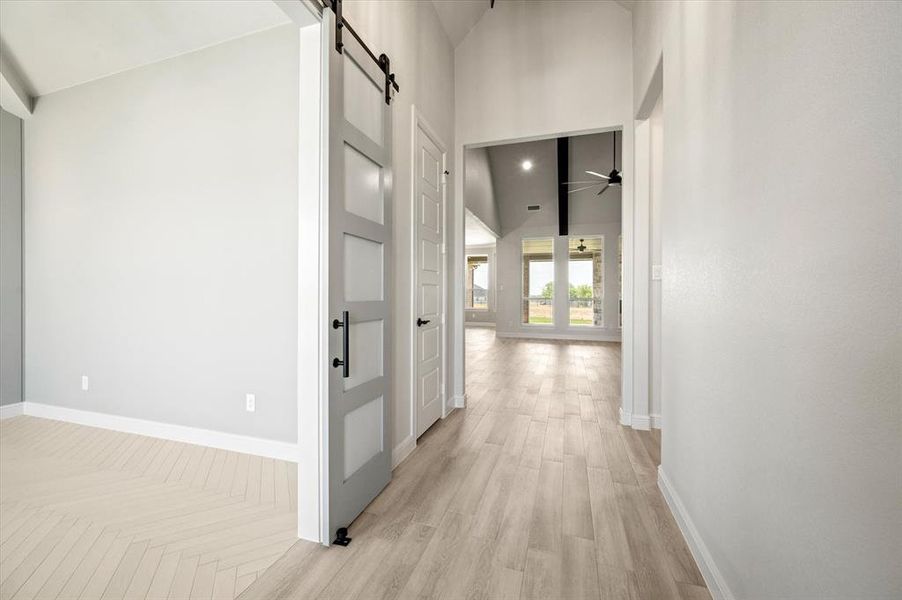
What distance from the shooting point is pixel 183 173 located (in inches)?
116

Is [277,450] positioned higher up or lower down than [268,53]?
lower down

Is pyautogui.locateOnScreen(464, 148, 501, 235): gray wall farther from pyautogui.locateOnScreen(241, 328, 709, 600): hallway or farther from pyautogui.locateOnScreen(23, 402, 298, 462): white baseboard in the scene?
pyautogui.locateOnScreen(23, 402, 298, 462): white baseboard

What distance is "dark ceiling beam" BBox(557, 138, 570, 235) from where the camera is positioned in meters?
8.08

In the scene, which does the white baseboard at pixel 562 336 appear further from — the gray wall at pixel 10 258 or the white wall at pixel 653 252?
the gray wall at pixel 10 258

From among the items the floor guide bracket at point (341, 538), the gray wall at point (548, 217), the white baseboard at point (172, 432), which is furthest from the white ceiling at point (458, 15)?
the gray wall at point (548, 217)

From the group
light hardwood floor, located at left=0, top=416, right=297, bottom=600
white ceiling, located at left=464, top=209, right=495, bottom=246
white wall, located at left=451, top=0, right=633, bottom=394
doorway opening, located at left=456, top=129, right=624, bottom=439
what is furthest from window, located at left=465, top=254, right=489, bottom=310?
light hardwood floor, located at left=0, top=416, right=297, bottom=600

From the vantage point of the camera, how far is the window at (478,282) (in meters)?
13.4

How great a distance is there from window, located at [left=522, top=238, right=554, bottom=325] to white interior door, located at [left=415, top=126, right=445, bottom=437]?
7004 millimetres

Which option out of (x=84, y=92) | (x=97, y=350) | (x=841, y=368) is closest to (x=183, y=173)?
(x=84, y=92)

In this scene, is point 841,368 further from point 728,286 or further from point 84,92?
point 84,92

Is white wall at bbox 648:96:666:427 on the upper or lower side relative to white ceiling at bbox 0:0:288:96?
lower

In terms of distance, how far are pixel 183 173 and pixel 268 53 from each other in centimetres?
114

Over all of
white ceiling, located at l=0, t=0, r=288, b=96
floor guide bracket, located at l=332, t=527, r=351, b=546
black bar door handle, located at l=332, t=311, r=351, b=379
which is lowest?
floor guide bracket, located at l=332, t=527, r=351, b=546

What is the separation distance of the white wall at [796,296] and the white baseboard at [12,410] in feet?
17.7
